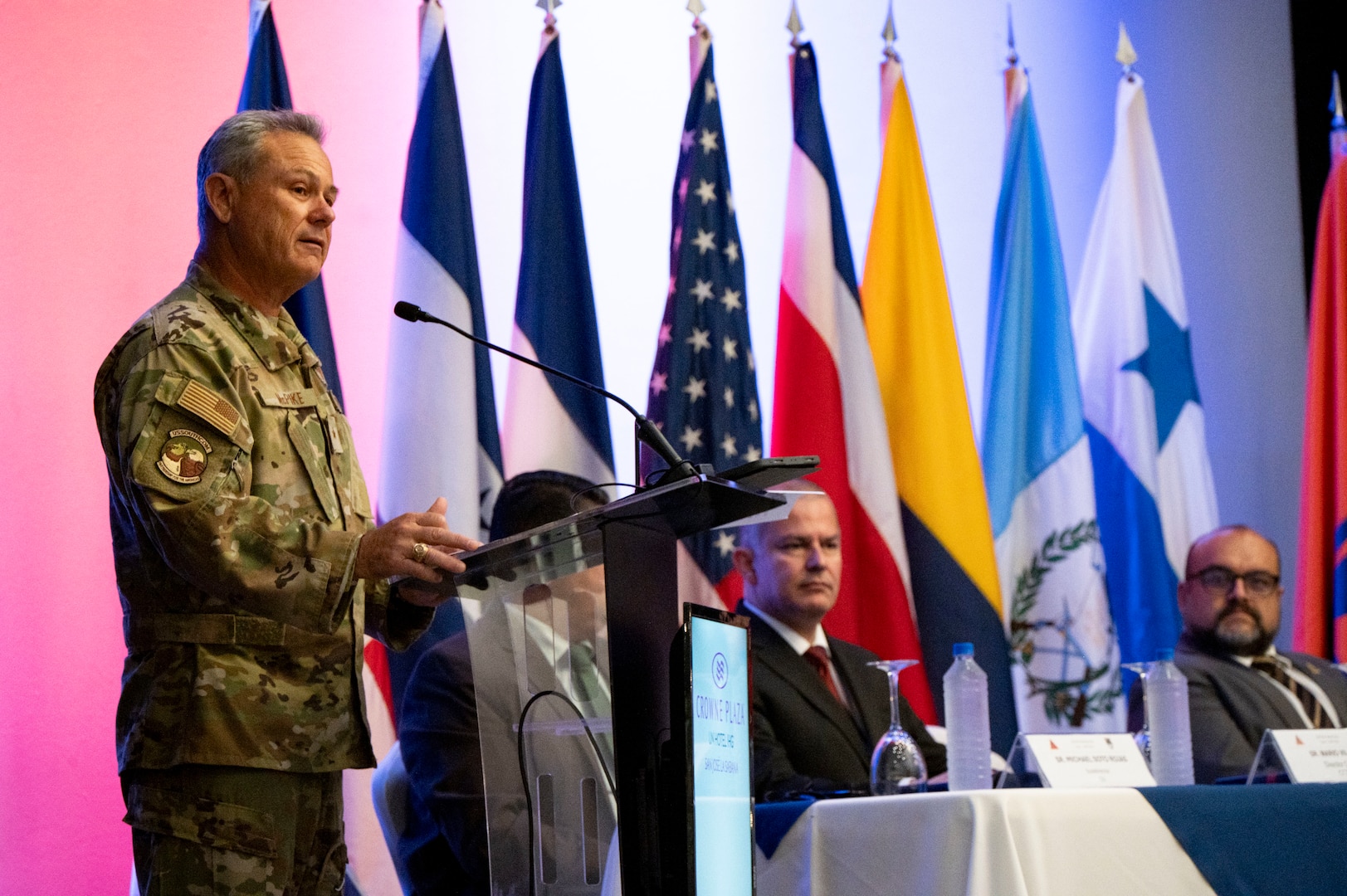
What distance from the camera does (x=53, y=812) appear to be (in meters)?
3.49

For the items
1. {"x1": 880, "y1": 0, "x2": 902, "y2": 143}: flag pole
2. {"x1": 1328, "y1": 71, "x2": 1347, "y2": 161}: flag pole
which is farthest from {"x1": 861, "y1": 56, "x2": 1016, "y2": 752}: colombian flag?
{"x1": 1328, "y1": 71, "x2": 1347, "y2": 161}: flag pole

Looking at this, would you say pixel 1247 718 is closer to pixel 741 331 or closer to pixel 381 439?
pixel 741 331

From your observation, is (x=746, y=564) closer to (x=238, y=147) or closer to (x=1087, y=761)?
(x=1087, y=761)

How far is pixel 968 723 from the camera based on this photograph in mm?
2746

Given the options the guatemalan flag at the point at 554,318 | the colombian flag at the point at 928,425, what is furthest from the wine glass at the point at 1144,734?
the guatemalan flag at the point at 554,318

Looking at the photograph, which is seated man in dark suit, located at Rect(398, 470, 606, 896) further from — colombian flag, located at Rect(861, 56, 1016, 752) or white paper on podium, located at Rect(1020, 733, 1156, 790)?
colombian flag, located at Rect(861, 56, 1016, 752)

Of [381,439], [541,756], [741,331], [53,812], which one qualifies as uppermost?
[741,331]

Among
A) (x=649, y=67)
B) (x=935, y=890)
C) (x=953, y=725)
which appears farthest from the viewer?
(x=649, y=67)

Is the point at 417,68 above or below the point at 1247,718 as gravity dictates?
above

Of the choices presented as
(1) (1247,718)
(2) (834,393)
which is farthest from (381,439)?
(1) (1247,718)

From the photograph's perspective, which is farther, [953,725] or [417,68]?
[417,68]

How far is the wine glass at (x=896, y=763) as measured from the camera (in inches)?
104

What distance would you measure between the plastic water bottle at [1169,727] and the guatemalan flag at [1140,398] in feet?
6.30

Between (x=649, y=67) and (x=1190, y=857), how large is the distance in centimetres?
352
